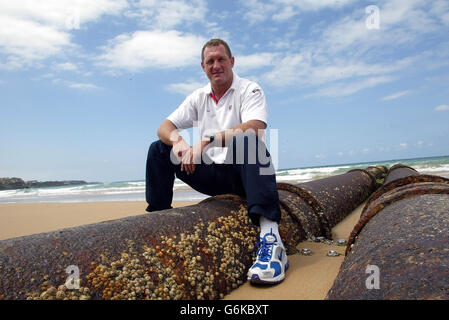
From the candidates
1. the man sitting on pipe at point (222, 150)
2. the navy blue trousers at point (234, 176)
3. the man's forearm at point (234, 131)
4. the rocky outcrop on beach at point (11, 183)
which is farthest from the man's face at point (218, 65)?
the rocky outcrop on beach at point (11, 183)

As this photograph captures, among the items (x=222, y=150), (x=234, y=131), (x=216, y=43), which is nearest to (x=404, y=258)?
(x=234, y=131)

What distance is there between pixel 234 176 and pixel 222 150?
21cm

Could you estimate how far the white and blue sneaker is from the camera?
1.84 m

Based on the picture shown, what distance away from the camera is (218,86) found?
2.61 meters

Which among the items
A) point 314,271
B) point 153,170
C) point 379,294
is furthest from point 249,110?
point 379,294

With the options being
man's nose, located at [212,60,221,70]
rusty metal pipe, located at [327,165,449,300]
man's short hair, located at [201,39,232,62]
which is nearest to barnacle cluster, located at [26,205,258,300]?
rusty metal pipe, located at [327,165,449,300]

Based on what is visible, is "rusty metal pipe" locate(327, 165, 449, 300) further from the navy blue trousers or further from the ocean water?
the ocean water

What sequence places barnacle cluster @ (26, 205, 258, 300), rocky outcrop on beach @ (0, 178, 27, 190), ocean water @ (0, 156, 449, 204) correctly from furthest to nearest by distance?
rocky outcrop on beach @ (0, 178, 27, 190) → ocean water @ (0, 156, 449, 204) → barnacle cluster @ (26, 205, 258, 300)

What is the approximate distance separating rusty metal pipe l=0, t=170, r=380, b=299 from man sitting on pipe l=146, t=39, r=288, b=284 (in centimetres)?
16

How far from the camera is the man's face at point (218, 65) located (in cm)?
257

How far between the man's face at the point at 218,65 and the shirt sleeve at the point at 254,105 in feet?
0.65

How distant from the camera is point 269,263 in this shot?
1910 millimetres

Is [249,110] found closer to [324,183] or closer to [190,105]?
[190,105]
